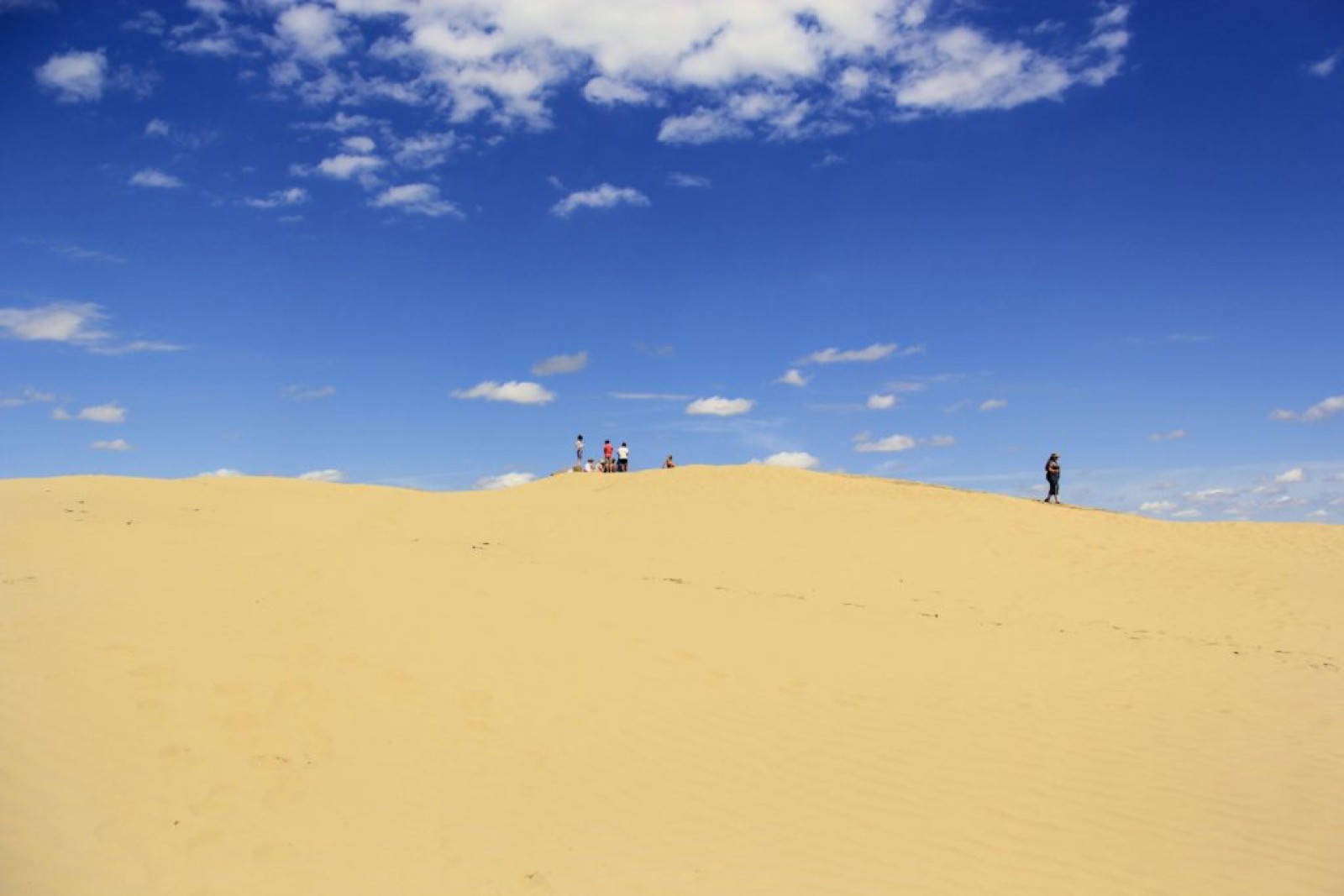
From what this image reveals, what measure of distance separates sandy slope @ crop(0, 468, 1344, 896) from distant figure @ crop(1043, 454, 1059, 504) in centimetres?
1149

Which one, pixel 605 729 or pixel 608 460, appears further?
pixel 608 460

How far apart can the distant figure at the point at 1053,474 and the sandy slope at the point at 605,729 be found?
11.5 m

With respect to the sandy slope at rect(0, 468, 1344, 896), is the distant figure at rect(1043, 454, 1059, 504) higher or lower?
higher

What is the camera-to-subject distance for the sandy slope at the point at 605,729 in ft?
18.6

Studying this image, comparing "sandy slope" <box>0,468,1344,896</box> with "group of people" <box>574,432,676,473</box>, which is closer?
"sandy slope" <box>0,468,1344,896</box>

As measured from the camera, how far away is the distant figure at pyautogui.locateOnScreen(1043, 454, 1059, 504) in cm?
2628

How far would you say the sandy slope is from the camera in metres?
5.68

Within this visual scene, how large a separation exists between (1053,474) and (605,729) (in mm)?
22597

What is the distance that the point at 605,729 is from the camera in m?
7.80

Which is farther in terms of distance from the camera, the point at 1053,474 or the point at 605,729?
the point at 1053,474

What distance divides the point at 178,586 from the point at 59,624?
5.13ft

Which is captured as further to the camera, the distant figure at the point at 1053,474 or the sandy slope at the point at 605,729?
the distant figure at the point at 1053,474

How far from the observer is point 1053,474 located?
26.4 meters

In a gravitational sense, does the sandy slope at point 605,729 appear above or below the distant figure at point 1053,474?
below
